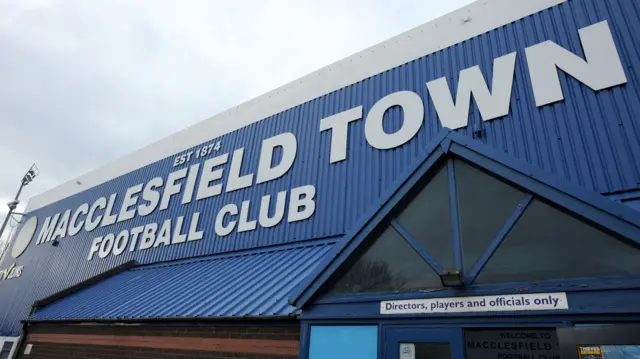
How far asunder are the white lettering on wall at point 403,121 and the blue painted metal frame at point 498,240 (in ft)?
17.8

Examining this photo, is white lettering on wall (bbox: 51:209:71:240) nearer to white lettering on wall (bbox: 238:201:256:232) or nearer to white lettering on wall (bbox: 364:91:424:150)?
white lettering on wall (bbox: 238:201:256:232)

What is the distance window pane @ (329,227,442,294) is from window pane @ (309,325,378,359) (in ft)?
1.61

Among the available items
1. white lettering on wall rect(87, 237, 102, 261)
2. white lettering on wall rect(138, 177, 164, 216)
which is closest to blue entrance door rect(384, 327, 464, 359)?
white lettering on wall rect(138, 177, 164, 216)

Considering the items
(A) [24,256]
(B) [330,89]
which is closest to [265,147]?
(B) [330,89]

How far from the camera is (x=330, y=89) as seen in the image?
1242 cm

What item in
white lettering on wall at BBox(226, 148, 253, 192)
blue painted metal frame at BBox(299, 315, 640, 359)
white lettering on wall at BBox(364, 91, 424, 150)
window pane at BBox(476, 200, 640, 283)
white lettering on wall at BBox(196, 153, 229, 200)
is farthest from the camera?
white lettering on wall at BBox(196, 153, 229, 200)

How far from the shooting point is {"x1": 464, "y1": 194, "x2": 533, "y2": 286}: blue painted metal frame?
4.55 metres

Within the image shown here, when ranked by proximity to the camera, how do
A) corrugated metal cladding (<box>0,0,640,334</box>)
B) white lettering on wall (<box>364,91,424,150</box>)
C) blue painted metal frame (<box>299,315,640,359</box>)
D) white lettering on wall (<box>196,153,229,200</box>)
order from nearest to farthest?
blue painted metal frame (<box>299,315,640,359</box>) < corrugated metal cladding (<box>0,0,640,334</box>) < white lettering on wall (<box>364,91,424,150</box>) < white lettering on wall (<box>196,153,229,200</box>)

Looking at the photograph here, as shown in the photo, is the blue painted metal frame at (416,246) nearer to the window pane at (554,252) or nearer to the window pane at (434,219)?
the window pane at (434,219)

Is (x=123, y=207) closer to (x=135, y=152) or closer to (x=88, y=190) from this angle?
(x=135, y=152)

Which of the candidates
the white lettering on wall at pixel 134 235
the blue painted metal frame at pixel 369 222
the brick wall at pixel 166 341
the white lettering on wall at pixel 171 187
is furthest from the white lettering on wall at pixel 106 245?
the blue painted metal frame at pixel 369 222

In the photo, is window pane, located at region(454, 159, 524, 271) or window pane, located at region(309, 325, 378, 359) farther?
window pane, located at region(309, 325, 378, 359)

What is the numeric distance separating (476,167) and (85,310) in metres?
11.1

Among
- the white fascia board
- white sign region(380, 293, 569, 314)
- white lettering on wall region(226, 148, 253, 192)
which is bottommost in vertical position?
white sign region(380, 293, 569, 314)
